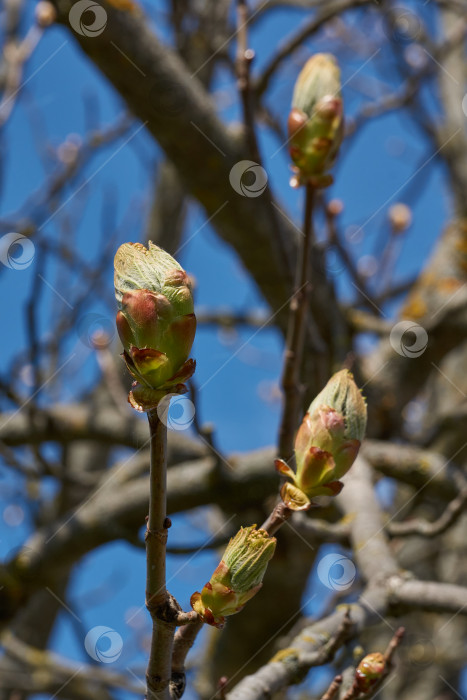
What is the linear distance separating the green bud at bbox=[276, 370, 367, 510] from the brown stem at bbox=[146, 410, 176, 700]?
134 millimetres

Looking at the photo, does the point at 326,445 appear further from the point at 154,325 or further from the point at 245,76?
the point at 245,76

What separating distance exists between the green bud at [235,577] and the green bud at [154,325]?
0.14 m

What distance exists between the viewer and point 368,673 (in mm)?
713

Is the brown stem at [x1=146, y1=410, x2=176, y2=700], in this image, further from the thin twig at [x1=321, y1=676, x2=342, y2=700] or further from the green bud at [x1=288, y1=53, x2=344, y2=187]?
the green bud at [x1=288, y1=53, x2=344, y2=187]

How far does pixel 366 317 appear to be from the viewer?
2.23 meters

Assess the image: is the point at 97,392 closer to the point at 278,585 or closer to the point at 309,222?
the point at 278,585

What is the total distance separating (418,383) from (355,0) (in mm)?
1193

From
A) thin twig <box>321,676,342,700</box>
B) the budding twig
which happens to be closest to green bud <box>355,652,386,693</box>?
thin twig <box>321,676,342,700</box>

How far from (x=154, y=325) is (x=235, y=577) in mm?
212

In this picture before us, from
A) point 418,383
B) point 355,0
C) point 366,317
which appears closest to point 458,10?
point 355,0

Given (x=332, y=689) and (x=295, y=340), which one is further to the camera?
(x=295, y=340)

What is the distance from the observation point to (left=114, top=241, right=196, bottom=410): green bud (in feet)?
1.59

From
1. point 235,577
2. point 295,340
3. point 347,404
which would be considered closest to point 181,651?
point 235,577

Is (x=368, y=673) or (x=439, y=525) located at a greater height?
(x=368, y=673)
